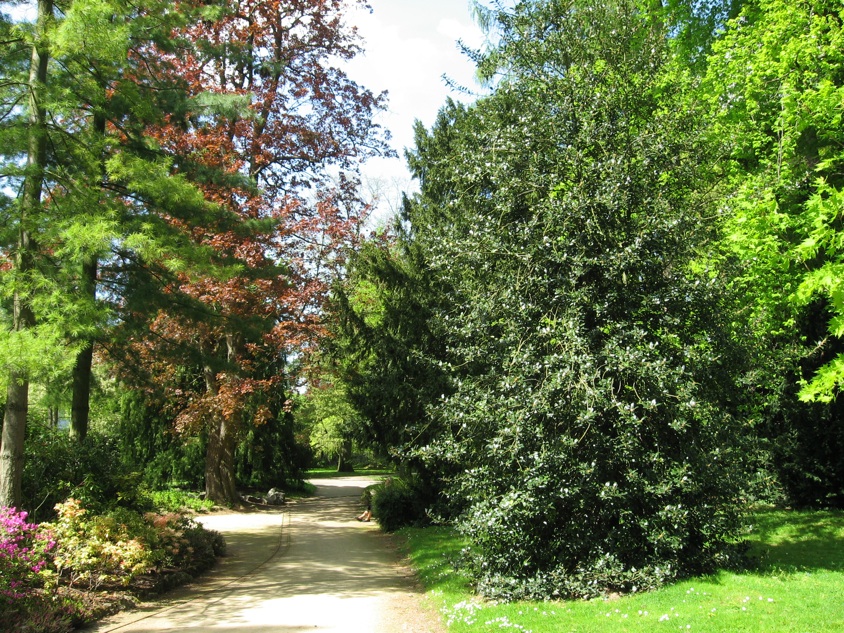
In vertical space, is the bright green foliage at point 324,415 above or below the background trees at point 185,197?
→ below

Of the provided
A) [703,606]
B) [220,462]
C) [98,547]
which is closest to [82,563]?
[98,547]

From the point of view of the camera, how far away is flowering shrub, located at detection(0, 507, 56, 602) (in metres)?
6.72

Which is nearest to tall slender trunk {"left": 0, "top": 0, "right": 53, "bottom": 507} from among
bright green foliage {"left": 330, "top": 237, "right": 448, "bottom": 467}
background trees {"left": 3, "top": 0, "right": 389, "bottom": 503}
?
background trees {"left": 3, "top": 0, "right": 389, "bottom": 503}

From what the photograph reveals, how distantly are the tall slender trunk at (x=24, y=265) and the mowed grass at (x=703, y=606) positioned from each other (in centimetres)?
575

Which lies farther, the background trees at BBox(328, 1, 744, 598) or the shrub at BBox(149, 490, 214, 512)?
the shrub at BBox(149, 490, 214, 512)

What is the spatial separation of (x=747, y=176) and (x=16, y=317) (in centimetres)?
1201

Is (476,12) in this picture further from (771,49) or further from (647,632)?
(647,632)

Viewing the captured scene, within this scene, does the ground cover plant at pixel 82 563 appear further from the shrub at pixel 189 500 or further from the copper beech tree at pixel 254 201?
the shrub at pixel 189 500

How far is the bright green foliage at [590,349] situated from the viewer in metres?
7.55

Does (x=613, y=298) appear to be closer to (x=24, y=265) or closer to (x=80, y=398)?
(x=24, y=265)

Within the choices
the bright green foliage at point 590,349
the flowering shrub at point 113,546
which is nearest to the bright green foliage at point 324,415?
the flowering shrub at point 113,546

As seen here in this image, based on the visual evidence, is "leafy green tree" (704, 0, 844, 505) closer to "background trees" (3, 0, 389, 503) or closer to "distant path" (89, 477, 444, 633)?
"distant path" (89, 477, 444, 633)

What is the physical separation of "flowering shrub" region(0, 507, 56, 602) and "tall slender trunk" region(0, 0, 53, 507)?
2.84 ft

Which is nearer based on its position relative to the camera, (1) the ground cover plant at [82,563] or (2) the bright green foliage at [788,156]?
(1) the ground cover plant at [82,563]
